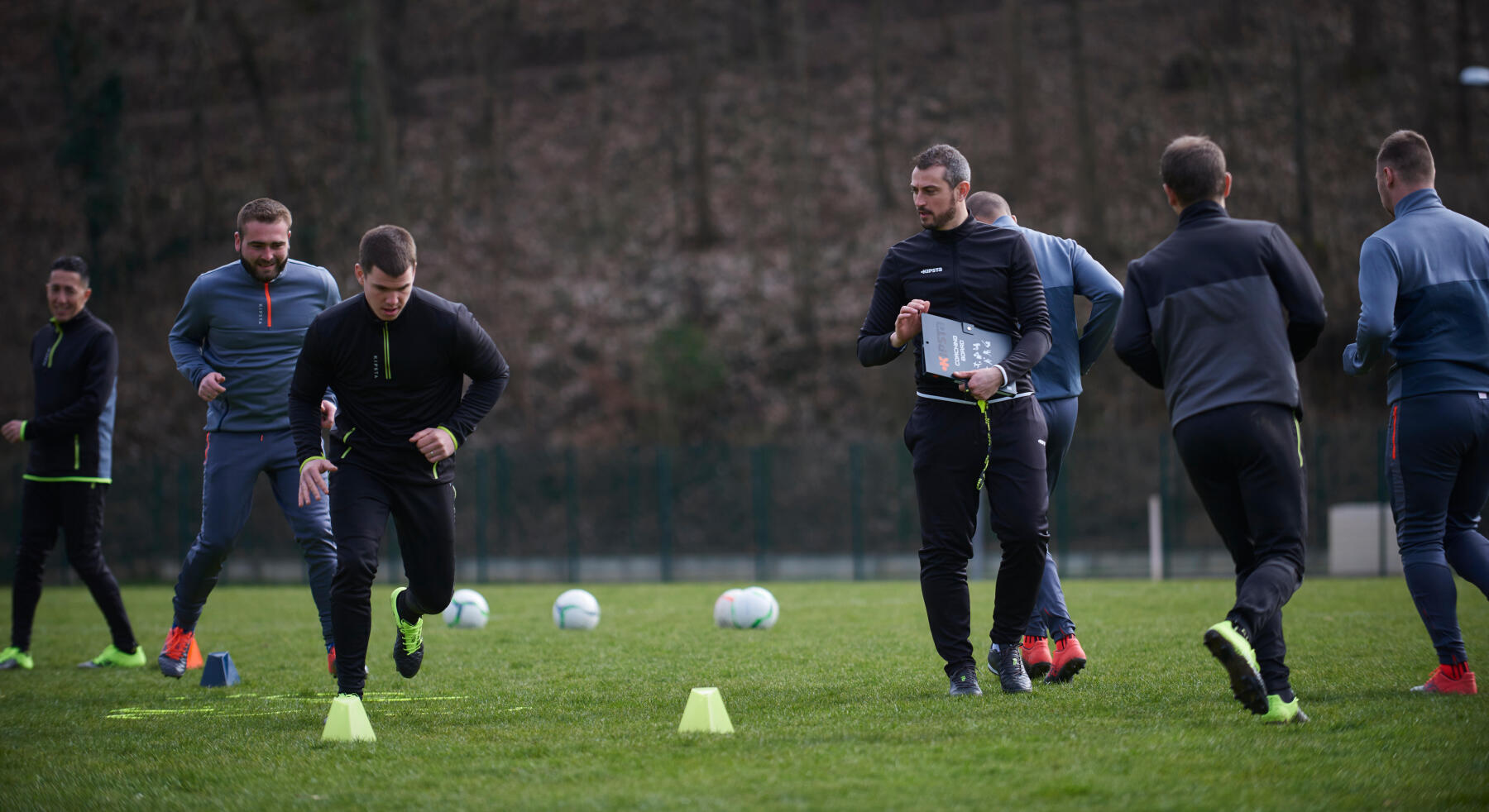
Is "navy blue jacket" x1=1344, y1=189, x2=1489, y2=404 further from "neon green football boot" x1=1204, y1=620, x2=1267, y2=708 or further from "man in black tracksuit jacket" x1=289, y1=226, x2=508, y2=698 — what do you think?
"man in black tracksuit jacket" x1=289, y1=226, x2=508, y2=698

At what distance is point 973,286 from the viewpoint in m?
5.46

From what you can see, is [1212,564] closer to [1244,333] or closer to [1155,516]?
[1155,516]

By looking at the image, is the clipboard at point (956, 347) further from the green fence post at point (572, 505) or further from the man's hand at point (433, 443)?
the green fence post at point (572, 505)

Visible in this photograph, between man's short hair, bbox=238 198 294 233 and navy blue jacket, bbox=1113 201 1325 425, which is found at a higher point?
man's short hair, bbox=238 198 294 233

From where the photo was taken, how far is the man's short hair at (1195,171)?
4684 mm

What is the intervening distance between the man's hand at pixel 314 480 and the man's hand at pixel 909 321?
2316 millimetres

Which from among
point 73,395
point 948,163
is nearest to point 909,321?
point 948,163

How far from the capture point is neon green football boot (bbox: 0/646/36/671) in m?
7.82

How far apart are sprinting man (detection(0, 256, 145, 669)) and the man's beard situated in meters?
1.79

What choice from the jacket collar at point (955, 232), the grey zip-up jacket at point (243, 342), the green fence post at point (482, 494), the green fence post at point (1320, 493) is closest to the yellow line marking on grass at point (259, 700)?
the grey zip-up jacket at point (243, 342)

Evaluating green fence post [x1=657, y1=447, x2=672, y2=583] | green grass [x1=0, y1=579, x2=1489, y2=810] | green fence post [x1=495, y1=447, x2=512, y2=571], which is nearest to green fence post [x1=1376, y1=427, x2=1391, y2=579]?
green grass [x1=0, y1=579, x2=1489, y2=810]

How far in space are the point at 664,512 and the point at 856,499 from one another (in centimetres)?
302

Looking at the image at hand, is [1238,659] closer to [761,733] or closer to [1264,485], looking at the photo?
[1264,485]

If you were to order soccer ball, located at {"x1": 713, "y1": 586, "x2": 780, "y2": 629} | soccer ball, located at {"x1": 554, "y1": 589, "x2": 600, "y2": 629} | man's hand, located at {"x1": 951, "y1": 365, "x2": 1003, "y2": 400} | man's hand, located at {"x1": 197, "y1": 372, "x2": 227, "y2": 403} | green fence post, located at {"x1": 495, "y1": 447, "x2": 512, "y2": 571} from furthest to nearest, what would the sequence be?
green fence post, located at {"x1": 495, "y1": 447, "x2": 512, "y2": 571} < soccer ball, located at {"x1": 554, "y1": 589, "x2": 600, "y2": 629} < soccer ball, located at {"x1": 713, "y1": 586, "x2": 780, "y2": 629} < man's hand, located at {"x1": 197, "y1": 372, "x2": 227, "y2": 403} < man's hand, located at {"x1": 951, "y1": 365, "x2": 1003, "y2": 400}
